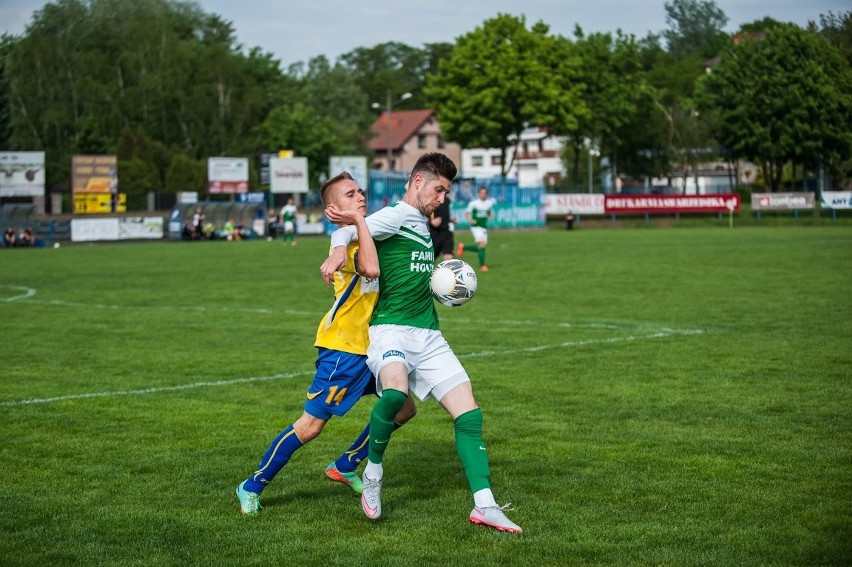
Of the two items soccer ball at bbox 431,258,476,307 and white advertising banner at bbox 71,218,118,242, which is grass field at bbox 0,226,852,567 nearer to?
soccer ball at bbox 431,258,476,307

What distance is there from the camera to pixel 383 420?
636 cm

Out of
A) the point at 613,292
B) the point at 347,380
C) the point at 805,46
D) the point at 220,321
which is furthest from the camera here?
the point at 805,46

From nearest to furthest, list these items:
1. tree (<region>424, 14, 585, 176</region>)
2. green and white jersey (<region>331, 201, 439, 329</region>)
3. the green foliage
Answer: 1. green and white jersey (<region>331, 201, 439, 329</region>)
2. tree (<region>424, 14, 585, 176</region>)
3. the green foliage

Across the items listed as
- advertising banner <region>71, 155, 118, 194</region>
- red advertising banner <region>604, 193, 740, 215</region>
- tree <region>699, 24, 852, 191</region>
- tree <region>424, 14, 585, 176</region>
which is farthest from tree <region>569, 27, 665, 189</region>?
advertising banner <region>71, 155, 118, 194</region>

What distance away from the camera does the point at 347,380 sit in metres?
6.46

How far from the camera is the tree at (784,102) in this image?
6266cm

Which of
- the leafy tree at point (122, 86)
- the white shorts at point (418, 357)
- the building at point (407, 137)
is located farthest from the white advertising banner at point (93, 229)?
the building at point (407, 137)

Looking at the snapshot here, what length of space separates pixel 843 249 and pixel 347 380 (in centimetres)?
3138

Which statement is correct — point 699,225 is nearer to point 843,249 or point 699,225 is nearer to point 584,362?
point 843,249

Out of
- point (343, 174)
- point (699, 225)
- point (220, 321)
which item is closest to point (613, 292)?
point (220, 321)

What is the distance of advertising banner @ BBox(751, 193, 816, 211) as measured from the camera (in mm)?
66375

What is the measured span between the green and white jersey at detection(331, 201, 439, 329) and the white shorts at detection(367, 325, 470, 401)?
0.22ft

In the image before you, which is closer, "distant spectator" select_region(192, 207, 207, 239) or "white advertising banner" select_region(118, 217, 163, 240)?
"white advertising banner" select_region(118, 217, 163, 240)

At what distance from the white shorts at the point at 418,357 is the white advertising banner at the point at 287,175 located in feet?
214
